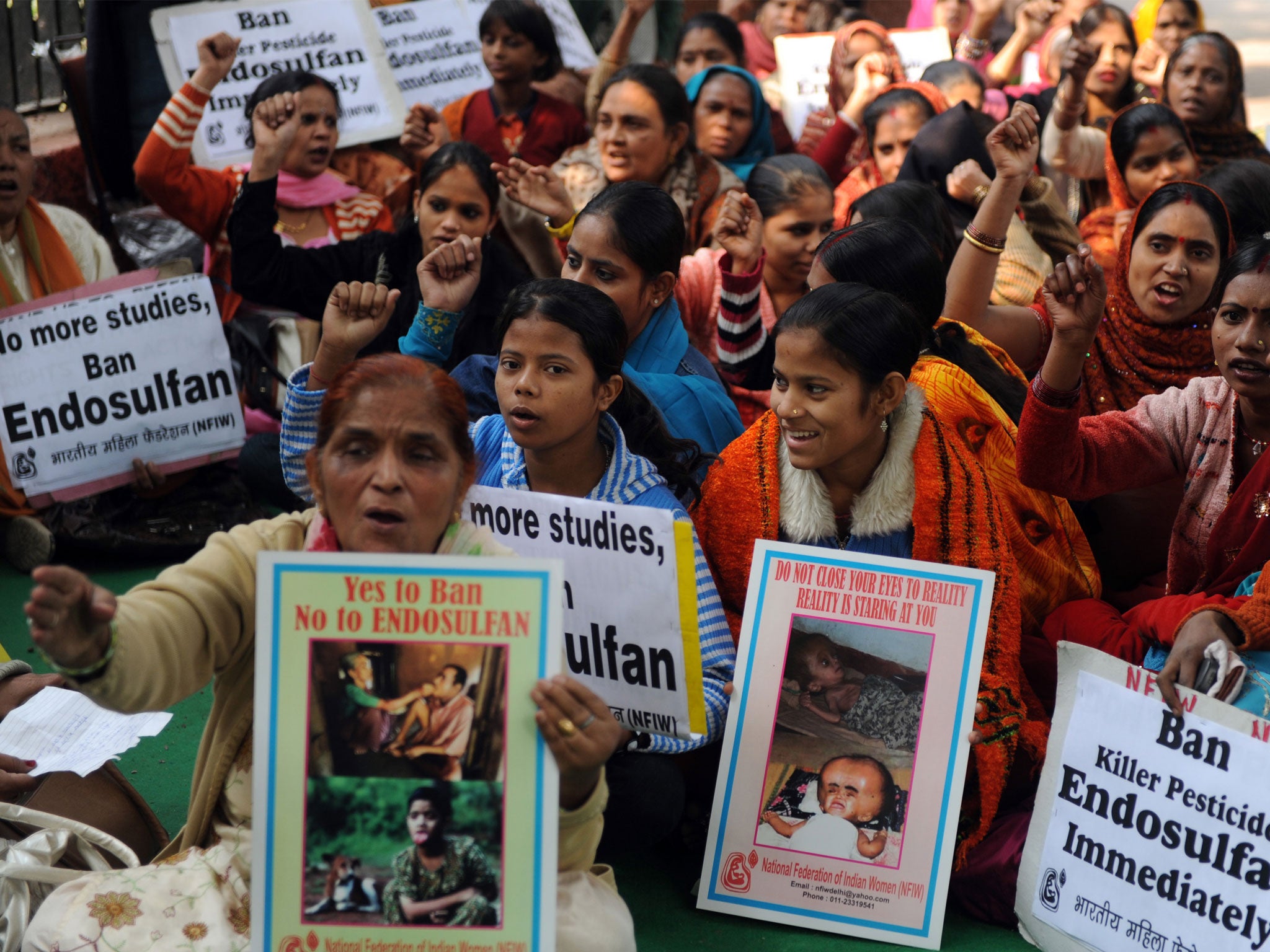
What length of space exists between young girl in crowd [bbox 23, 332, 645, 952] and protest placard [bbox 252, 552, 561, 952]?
88 mm

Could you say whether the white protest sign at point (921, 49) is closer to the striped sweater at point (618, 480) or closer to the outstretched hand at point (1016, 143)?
the outstretched hand at point (1016, 143)

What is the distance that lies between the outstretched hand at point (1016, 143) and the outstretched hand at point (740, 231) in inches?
27.0

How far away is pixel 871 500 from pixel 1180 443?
0.84 metres

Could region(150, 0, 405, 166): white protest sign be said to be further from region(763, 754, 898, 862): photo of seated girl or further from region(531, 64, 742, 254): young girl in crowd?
region(763, 754, 898, 862): photo of seated girl

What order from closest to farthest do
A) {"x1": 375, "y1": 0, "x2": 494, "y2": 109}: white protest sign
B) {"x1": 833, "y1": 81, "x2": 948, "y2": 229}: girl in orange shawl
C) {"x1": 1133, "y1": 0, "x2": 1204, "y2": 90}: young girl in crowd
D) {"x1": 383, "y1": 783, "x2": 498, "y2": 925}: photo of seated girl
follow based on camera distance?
{"x1": 383, "y1": 783, "x2": 498, "y2": 925}: photo of seated girl < {"x1": 833, "y1": 81, "x2": 948, "y2": 229}: girl in orange shawl < {"x1": 375, "y1": 0, "x2": 494, "y2": 109}: white protest sign < {"x1": 1133, "y1": 0, "x2": 1204, "y2": 90}: young girl in crowd

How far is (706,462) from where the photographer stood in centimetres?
328

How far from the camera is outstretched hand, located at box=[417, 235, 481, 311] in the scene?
11.4ft

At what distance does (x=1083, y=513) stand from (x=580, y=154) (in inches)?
102

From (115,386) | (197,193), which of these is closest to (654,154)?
(197,193)

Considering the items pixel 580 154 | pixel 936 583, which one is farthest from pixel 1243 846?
pixel 580 154

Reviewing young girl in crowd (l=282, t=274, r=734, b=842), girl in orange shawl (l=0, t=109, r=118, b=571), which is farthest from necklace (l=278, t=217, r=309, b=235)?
young girl in crowd (l=282, t=274, r=734, b=842)

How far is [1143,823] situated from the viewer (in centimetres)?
241

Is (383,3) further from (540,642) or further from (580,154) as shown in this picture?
(540,642)

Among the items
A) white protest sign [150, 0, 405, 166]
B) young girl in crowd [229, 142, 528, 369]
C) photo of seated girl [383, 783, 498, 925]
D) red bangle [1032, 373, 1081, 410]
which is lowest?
photo of seated girl [383, 783, 498, 925]
